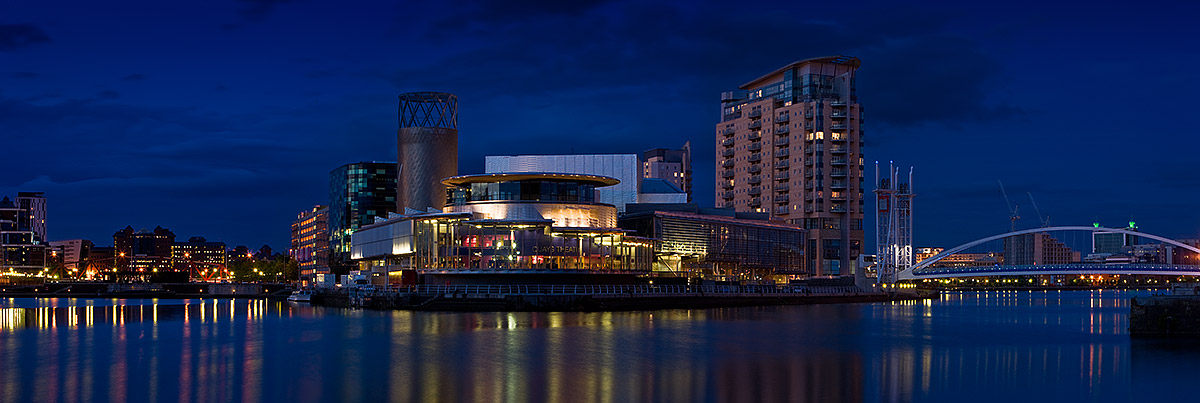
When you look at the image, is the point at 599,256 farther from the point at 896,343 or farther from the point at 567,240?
the point at 896,343

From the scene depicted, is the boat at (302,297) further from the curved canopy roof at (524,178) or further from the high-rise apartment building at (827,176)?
the high-rise apartment building at (827,176)

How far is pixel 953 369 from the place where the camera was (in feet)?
171

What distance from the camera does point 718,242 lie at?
525 feet

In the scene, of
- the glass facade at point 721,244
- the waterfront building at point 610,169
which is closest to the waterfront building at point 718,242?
the glass facade at point 721,244

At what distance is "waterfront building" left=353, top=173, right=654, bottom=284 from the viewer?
12231 cm

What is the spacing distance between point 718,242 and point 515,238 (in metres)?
45.8

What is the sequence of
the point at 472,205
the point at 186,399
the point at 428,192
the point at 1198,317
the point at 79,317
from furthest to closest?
the point at 428,192, the point at 472,205, the point at 79,317, the point at 1198,317, the point at 186,399

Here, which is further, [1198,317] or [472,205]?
[472,205]

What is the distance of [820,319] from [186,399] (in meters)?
66.6

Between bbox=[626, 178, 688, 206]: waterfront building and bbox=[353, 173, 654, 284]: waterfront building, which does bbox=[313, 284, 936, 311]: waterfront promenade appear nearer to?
bbox=[353, 173, 654, 284]: waterfront building

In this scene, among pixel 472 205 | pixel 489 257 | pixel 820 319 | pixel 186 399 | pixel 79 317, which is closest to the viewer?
pixel 186 399

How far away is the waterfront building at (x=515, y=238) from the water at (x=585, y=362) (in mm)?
34089

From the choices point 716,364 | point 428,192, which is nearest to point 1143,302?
point 716,364

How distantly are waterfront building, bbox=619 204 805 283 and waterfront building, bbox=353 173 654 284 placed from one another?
32.4 feet
